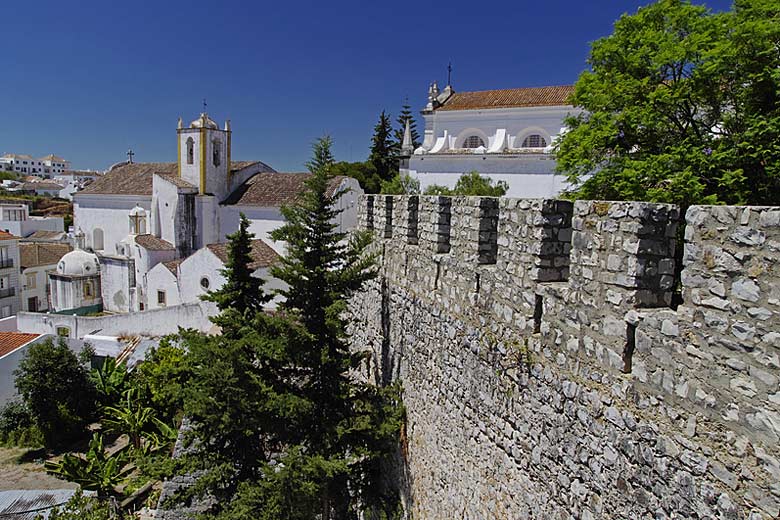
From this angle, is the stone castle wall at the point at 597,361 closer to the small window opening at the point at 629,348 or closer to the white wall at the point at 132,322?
the small window opening at the point at 629,348

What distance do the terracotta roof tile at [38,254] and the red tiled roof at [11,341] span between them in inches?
668

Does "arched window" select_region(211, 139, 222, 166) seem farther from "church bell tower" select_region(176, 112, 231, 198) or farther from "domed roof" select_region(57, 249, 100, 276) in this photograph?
"domed roof" select_region(57, 249, 100, 276)

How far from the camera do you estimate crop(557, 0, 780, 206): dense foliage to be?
718cm

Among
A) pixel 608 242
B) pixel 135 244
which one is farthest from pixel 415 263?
pixel 135 244

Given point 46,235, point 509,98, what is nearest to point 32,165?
point 46,235

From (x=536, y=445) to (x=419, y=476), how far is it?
2.72 m

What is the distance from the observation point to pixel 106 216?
3038 centimetres

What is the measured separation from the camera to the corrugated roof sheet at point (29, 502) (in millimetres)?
11794

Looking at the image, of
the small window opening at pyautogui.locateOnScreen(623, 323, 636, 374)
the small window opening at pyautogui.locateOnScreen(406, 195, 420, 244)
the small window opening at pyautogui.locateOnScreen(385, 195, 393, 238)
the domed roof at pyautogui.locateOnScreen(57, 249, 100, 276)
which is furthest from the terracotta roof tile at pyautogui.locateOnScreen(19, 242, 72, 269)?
the small window opening at pyautogui.locateOnScreen(623, 323, 636, 374)

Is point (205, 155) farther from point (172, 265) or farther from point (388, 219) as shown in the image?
point (388, 219)

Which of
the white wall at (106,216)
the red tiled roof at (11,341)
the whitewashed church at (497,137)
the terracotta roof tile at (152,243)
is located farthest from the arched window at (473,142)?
the red tiled roof at (11,341)

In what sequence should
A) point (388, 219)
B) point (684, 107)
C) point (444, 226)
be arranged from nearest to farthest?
point (444, 226) → point (388, 219) → point (684, 107)

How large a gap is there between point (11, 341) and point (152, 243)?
796cm

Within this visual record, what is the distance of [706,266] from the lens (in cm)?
252
